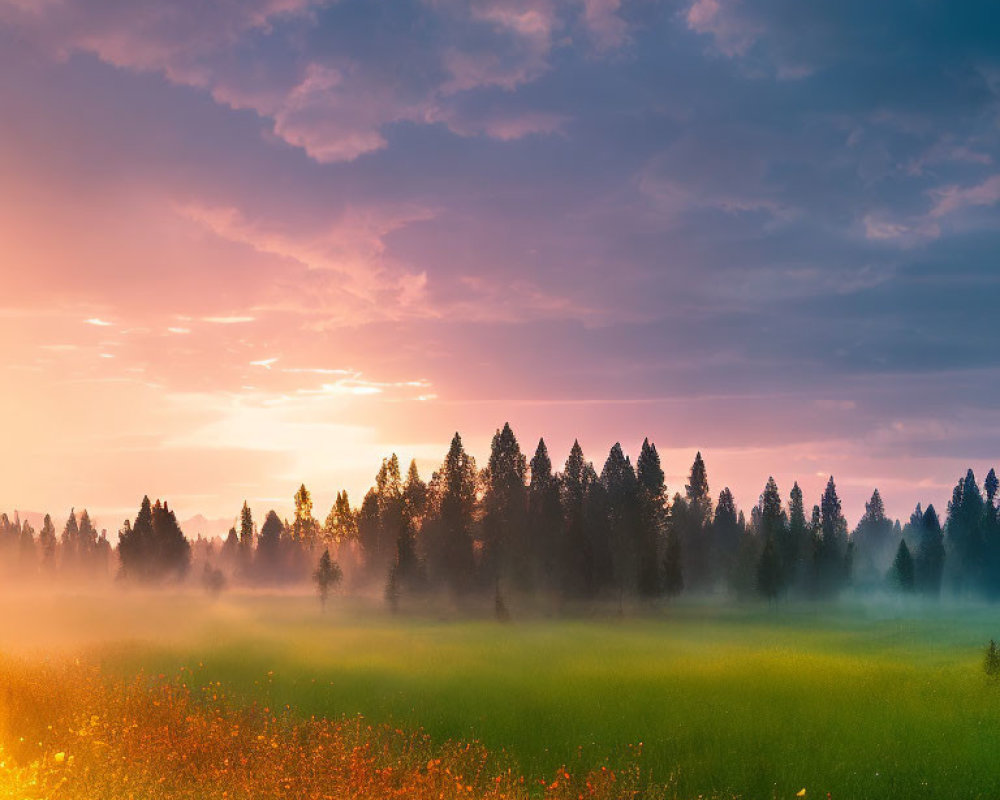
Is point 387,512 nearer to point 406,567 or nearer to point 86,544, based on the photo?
point 406,567

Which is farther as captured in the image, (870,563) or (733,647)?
(870,563)

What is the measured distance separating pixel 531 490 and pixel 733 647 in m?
35.9

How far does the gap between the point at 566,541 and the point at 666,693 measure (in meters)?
43.9

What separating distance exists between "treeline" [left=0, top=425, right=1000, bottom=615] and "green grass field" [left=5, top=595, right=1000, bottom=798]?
17.4m

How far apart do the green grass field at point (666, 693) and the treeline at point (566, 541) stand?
17383 mm

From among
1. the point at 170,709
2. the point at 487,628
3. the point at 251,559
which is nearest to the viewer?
the point at 170,709

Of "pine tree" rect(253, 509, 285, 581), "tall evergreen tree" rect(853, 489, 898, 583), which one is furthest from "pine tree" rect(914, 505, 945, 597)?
"pine tree" rect(253, 509, 285, 581)

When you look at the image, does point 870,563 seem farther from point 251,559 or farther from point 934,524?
point 251,559

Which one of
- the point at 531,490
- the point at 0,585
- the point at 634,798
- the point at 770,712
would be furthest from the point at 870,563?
the point at 0,585

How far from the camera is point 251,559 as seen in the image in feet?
430

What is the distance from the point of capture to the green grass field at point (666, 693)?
1852 centimetres

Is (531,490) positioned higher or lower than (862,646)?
higher

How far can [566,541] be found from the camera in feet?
230

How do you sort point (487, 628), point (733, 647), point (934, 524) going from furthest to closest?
point (934, 524)
point (487, 628)
point (733, 647)
